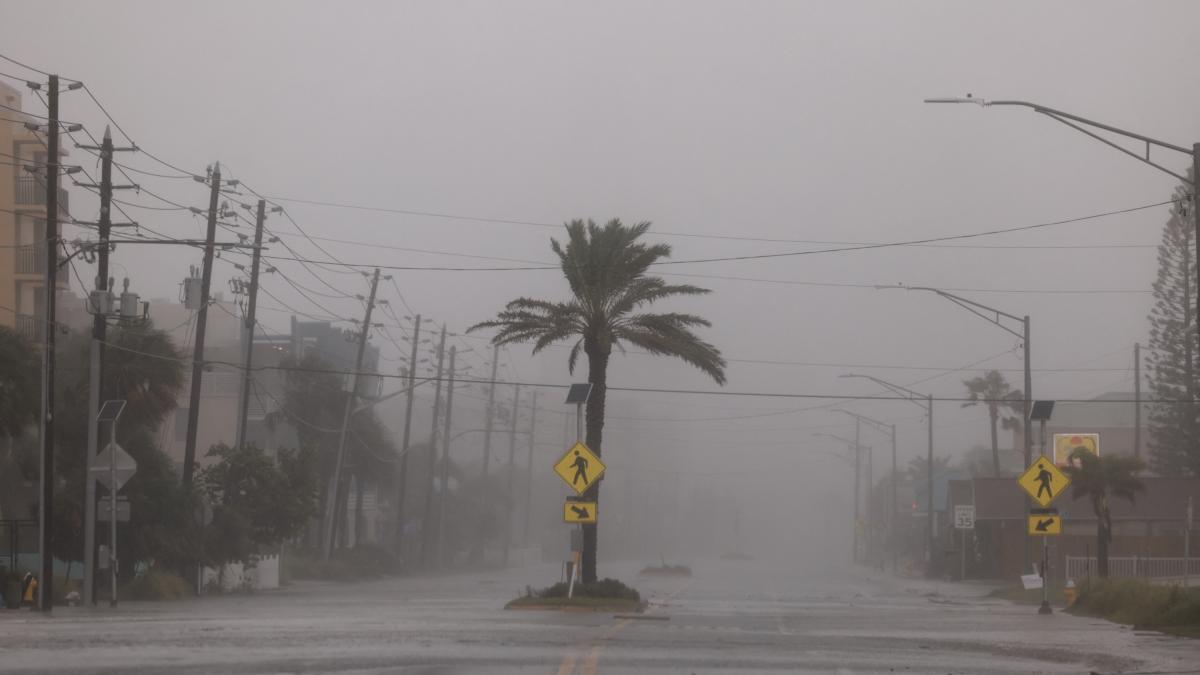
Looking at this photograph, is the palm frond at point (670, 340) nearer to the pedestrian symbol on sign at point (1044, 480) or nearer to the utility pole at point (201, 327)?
the pedestrian symbol on sign at point (1044, 480)

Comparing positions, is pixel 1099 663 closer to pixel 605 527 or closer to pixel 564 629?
pixel 564 629

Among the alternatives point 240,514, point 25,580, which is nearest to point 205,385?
point 240,514

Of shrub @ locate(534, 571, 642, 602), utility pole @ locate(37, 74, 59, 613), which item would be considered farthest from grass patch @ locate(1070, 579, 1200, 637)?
utility pole @ locate(37, 74, 59, 613)

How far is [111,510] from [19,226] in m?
35.4

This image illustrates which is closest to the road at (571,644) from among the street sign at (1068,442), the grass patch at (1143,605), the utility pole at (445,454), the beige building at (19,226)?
the grass patch at (1143,605)

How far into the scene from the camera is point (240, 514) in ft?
175

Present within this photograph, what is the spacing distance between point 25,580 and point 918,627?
23.1 metres

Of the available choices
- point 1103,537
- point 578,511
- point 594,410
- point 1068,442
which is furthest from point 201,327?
point 1068,442

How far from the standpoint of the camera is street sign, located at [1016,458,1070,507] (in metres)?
35.5

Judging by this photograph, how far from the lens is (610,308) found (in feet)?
128

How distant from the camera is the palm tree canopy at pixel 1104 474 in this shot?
5109cm

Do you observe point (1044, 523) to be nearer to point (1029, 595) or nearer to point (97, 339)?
point (1029, 595)

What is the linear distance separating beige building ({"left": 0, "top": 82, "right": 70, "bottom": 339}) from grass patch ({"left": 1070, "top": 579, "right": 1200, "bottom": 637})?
48659 mm

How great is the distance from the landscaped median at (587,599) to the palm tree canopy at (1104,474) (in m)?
20.9
